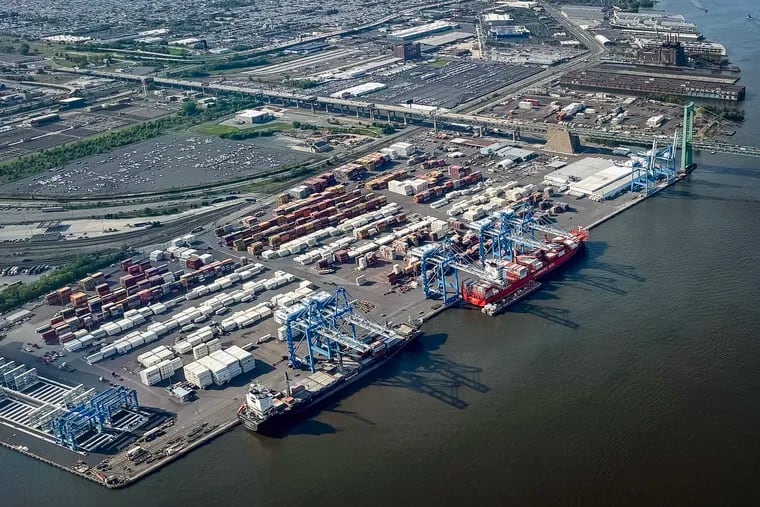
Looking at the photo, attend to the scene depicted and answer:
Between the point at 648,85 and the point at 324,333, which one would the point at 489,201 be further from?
the point at 648,85

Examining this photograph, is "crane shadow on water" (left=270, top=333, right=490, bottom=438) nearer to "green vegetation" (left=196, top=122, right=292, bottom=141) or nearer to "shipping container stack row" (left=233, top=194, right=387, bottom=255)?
"shipping container stack row" (left=233, top=194, right=387, bottom=255)

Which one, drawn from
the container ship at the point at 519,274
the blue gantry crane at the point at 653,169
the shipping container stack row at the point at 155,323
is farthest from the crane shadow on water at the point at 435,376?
the blue gantry crane at the point at 653,169

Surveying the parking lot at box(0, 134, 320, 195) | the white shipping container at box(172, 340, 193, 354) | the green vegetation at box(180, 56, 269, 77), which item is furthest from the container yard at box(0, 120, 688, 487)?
the green vegetation at box(180, 56, 269, 77)

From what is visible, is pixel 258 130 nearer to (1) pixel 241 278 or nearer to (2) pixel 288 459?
(1) pixel 241 278

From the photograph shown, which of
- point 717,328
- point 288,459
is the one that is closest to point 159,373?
point 288,459

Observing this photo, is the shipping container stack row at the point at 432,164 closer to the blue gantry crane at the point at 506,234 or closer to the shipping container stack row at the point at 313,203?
the shipping container stack row at the point at 313,203

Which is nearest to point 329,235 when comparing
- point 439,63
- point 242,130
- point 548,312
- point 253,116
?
point 548,312

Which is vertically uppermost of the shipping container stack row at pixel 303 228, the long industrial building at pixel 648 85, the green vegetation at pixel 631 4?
the green vegetation at pixel 631 4
